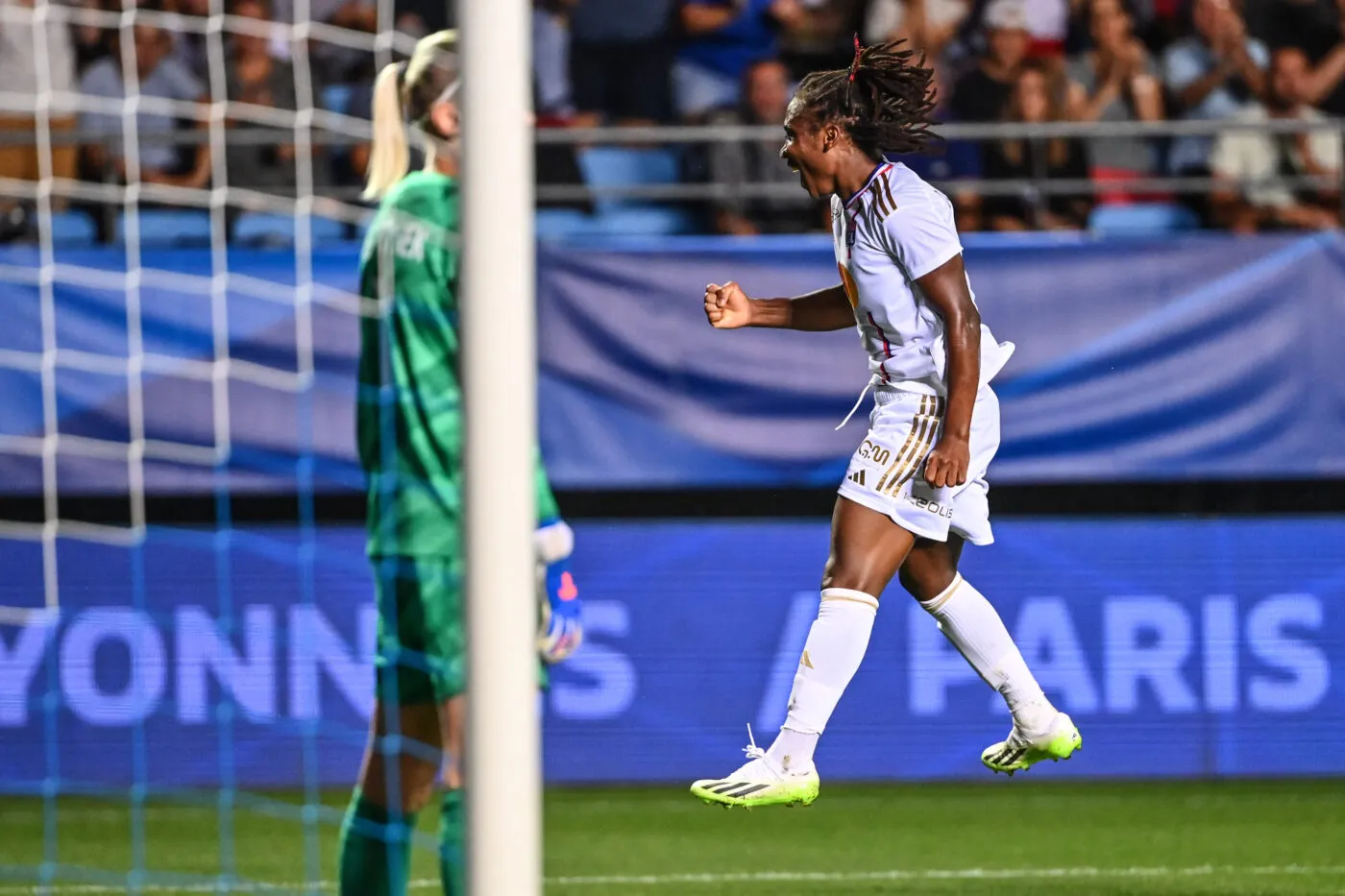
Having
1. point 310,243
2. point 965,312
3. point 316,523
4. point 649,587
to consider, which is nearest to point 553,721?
point 649,587

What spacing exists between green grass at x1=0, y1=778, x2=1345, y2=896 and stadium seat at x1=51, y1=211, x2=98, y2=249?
7.22ft

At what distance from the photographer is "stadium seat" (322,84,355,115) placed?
8.69 m

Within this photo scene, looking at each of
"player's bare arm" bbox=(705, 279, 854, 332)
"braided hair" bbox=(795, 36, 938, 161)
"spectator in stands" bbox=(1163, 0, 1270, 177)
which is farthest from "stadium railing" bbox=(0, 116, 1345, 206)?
"braided hair" bbox=(795, 36, 938, 161)

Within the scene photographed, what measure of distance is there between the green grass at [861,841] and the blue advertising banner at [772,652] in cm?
19

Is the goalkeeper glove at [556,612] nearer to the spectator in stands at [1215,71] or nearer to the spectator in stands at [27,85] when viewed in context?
the spectator in stands at [27,85]

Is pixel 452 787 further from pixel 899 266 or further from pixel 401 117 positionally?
pixel 899 266

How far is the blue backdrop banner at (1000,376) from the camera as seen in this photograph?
26.3 feet

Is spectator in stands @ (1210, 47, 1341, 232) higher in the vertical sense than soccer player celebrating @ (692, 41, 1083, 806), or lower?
higher

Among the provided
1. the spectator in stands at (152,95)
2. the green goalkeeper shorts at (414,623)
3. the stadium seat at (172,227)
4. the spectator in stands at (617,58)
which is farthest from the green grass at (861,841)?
the spectator in stands at (617,58)

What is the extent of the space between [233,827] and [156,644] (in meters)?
0.97

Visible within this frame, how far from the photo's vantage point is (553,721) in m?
8.00

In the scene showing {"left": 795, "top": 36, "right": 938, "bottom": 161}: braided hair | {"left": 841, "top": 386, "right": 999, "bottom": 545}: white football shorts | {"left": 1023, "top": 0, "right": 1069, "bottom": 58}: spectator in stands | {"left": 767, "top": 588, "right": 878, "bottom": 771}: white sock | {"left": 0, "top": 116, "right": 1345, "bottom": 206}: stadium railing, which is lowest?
{"left": 767, "top": 588, "right": 878, "bottom": 771}: white sock

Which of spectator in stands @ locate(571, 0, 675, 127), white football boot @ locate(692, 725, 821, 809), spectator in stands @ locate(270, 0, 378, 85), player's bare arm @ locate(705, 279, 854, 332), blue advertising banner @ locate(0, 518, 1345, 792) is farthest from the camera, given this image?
spectator in stands @ locate(571, 0, 675, 127)

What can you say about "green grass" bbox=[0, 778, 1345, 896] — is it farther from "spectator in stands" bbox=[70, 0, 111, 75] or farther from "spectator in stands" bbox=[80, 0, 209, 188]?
"spectator in stands" bbox=[70, 0, 111, 75]
